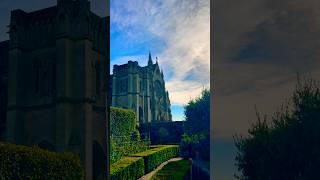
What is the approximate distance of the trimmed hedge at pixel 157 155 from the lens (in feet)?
60.6

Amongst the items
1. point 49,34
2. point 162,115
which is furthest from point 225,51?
point 49,34

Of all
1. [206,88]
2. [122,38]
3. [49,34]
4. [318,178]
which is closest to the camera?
[318,178]

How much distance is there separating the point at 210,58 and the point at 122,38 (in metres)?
3.78

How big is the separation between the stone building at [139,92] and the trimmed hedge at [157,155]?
152 centimetres

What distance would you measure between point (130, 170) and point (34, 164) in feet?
24.2

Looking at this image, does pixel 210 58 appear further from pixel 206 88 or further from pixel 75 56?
pixel 75 56

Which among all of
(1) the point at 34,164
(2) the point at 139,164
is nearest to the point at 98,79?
(2) the point at 139,164

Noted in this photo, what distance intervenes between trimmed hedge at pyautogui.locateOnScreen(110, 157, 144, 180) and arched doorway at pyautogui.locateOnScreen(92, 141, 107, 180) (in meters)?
0.64

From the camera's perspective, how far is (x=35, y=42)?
72.2 feet

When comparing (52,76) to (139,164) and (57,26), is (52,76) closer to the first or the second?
(57,26)

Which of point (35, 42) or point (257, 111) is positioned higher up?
point (35, 42)

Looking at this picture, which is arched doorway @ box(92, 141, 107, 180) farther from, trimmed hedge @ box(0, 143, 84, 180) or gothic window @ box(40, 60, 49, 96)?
trimmed hedge @ box(0, 143, 84, 180)

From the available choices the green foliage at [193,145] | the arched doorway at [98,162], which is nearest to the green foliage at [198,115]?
the green foliage at [193,145]

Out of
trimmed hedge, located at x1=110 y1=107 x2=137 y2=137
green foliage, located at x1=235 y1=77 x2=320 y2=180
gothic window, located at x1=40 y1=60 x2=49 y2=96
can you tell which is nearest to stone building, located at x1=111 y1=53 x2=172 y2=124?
trimmed hedge, located at x1=110 y1=107 x2=137 y2=137
